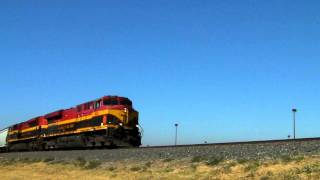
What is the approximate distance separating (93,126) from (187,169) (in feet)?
54.0

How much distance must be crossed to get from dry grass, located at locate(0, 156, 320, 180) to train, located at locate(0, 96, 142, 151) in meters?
5.59

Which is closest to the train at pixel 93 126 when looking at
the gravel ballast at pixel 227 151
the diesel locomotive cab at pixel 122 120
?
the diesel locomotive cab at pixel 122 120

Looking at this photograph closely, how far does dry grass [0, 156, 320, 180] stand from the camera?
480 inches

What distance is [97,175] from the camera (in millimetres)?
18891

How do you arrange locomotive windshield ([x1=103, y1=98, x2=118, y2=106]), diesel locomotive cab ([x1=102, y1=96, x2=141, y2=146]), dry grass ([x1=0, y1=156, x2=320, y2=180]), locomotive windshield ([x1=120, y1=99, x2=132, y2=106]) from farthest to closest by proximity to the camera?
locomotive windshield ([x1=120, y1=99, x2=132, y2=106]) < locomotive windshield ([x1=103, y1=98, x2=118, y2=106]) < diesel locomotive cab ([x1=102, y1=96, x2=141, y2=146]) < dry grass ([x1=0, y1=156, x2=320, y2=180])

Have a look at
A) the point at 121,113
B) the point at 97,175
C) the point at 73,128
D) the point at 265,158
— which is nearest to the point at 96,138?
the point at 121,113

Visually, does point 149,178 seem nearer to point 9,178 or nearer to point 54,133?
point 9,178

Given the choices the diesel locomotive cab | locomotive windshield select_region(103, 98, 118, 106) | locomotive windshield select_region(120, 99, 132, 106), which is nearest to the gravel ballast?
the diesel locomotive cab

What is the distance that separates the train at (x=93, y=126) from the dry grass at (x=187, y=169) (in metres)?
5.59

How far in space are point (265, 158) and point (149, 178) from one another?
391cm

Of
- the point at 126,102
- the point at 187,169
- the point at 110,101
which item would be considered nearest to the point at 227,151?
the point at 187,169

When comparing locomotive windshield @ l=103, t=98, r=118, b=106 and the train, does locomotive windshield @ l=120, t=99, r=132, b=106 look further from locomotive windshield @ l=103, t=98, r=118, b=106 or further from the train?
locomotive windshield @ l=103, t=98, r=118, b=106

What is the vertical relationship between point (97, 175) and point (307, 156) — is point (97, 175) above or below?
below

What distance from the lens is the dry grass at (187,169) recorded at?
1219 centimetres
